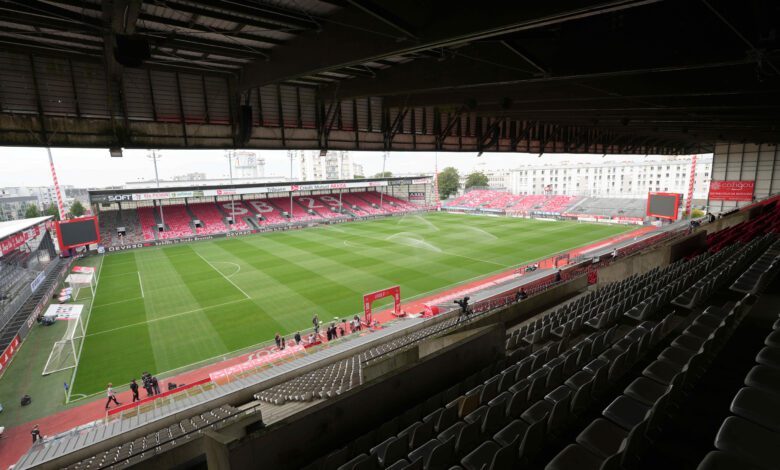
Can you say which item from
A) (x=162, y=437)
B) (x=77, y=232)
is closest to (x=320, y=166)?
(x=77, y=232)

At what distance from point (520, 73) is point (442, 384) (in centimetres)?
561

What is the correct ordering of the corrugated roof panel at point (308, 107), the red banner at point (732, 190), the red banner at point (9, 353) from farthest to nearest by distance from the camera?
1. the red banner at point (732, 190)
2. the red banner at point (9, 353)
3. the corrugated roof panel at point (308, 107)

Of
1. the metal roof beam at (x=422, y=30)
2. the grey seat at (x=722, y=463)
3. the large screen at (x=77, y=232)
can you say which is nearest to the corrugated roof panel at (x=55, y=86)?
the metal roof beam at (x=422, y=30)

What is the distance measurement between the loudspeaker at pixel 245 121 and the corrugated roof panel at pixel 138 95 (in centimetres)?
200

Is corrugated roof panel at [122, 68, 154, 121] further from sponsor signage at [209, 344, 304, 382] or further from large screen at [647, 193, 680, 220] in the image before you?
large screen at [647, 193, 680, 220]

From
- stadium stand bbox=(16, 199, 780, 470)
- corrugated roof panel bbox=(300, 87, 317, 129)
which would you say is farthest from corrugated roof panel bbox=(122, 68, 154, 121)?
stadium stand bbox=(16, 199, 780, 470)

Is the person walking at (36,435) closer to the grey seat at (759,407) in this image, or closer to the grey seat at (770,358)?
the grey seat at (759,407)

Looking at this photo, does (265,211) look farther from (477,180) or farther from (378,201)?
(477,180)

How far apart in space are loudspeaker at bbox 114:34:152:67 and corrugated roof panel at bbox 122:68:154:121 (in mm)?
4275

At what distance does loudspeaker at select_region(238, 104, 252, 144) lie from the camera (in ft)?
31.2

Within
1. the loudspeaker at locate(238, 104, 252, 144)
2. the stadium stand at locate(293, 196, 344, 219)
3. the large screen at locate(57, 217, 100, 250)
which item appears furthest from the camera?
the stadium stand at locate(293, 196, 344, 219)

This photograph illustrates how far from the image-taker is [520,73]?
6754mm

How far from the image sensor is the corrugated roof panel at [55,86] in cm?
781

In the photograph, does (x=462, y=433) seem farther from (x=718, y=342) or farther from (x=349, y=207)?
(x=349, y=207)
